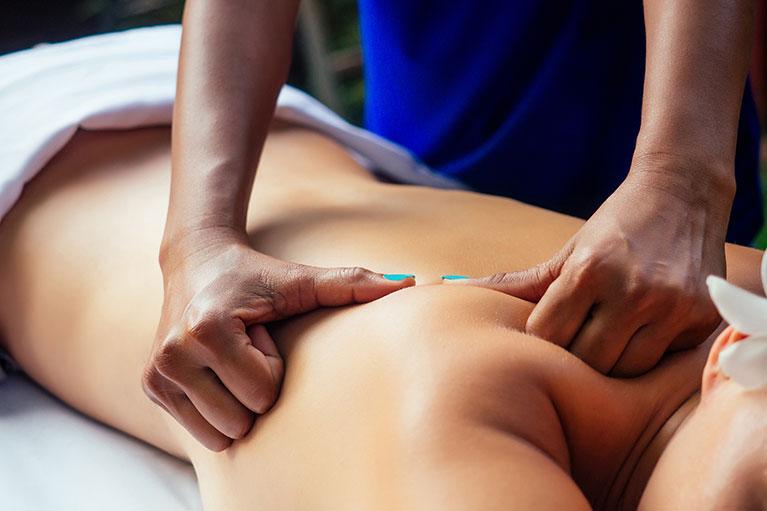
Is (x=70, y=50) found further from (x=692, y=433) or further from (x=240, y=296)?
(x=692, y=433)

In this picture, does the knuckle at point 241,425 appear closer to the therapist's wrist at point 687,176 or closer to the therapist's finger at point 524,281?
the therapist's finger at point 524,281

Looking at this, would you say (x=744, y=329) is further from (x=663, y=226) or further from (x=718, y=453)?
(x=663, y=226)

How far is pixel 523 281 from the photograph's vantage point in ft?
2.93

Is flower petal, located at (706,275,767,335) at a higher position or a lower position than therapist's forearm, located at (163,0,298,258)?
higher

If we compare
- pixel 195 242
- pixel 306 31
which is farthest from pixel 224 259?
pixel 306 31

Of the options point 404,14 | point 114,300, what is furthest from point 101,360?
point 404,14

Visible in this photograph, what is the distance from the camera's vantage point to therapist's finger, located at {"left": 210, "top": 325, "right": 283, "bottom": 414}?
880 millimetres

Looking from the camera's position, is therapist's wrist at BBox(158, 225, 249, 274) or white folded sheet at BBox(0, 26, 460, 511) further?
white folded sheet at BBox(0, 26, 460, 511)

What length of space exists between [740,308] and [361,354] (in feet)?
1.03

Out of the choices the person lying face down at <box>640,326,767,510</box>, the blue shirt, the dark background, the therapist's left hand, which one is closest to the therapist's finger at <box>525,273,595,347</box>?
the therapist's left hand

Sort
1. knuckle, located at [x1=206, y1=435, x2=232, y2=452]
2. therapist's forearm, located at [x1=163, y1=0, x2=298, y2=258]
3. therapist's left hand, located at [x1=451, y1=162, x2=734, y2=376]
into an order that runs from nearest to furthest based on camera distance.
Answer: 1. therapist's left hand, located at [x1=451, y1=162, x2=734, y2=376]
2. knuckle, located at [x1=206, y1=435, x2=232, y2=452]
3. therapist's forearm, located at [x1=163, y1=0, x2=298, y2=258]

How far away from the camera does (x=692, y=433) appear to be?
756 mm

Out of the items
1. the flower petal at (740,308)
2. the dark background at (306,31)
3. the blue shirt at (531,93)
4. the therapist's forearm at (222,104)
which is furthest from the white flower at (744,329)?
the dark background at (306,31)

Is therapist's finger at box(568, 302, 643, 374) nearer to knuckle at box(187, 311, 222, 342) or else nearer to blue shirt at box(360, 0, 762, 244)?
knuckle at box(187, 311, 222, 342)
